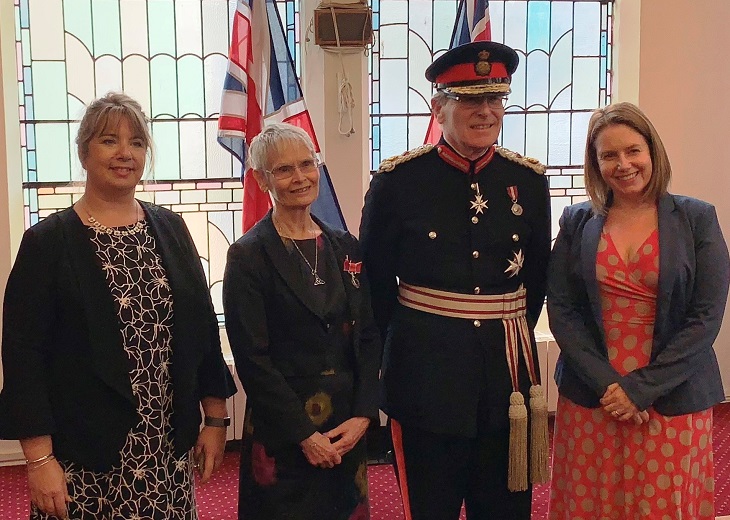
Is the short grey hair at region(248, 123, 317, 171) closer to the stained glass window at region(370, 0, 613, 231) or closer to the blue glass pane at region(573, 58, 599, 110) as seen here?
the stained glass window at region(370, 0, 613, 231)

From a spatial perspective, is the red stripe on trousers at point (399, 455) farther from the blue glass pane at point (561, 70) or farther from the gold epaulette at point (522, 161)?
the blue glass pane at point (561, 70)

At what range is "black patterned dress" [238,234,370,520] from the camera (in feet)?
6.21

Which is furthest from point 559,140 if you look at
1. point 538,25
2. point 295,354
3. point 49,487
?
point 49,487

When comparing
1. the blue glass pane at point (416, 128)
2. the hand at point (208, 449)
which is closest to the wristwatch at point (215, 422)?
the hand at point (208, 449)

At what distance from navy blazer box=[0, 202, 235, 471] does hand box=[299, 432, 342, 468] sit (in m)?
0.37

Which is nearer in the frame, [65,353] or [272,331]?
[65,353]

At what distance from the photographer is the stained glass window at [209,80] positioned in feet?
11.4

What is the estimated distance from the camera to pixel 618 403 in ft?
6.49

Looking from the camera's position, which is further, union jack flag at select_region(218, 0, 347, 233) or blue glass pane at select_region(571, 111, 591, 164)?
blue glass pane at select_region(571, 111, 591, 164)

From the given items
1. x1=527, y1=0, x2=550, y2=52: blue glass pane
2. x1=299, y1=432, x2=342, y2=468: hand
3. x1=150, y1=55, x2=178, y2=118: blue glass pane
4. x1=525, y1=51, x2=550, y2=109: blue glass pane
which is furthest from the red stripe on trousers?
x1=527, y1=0, x2=550, y2=52: blue glass pane

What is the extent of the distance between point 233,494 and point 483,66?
1858mm

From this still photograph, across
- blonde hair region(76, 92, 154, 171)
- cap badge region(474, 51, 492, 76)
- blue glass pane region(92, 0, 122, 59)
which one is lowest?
blonde hair region(76, 92, 154, 171)

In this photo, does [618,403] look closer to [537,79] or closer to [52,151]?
[537,79]

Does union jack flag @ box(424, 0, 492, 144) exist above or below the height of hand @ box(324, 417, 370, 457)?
above
